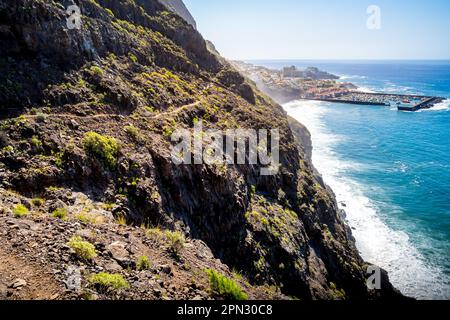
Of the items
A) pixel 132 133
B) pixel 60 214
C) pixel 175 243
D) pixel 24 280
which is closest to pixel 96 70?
pixel 132 133

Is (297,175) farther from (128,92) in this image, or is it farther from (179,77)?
(128,92)

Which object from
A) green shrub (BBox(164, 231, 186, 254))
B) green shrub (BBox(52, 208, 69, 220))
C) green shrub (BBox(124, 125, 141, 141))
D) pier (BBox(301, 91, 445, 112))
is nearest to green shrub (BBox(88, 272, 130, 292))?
green shrub (BBox(164, 231, 186, 254))

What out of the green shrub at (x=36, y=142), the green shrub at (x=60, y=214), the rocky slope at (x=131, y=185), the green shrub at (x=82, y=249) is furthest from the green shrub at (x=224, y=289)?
the green shrub at (x=36, y=142)

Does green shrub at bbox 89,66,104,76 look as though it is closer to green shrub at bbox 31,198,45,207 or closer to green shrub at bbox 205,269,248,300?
green shrub at bbox 31,198,45,207

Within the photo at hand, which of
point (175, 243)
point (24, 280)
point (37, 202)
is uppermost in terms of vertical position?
point (37, 202)

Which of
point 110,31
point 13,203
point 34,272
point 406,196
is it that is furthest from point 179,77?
point 406,196

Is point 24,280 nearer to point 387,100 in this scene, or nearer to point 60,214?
point 60,214
